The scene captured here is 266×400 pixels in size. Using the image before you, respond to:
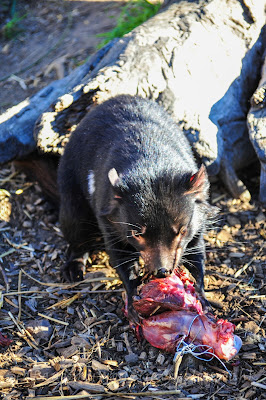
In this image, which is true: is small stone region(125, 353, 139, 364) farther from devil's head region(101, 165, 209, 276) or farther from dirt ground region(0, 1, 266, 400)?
devil's head region(101, 165, 209, 276)

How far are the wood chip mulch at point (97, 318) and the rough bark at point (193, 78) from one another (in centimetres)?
51

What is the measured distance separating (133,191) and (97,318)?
3.00ft

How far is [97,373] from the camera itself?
105 inches

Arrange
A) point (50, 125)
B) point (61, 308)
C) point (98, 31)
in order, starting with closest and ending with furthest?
point (61, 308), point (50, 125), point (98, 31)

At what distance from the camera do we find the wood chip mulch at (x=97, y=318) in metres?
2.57

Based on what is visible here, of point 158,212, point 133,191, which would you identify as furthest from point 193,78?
point 158,212

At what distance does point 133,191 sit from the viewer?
278 cm

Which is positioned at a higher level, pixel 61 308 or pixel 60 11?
pixel 60 11

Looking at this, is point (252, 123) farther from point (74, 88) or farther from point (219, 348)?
point (219, 348)

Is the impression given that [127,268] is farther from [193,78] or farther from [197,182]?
[193,78]

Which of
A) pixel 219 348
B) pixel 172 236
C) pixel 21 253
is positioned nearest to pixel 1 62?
pixel 21 253

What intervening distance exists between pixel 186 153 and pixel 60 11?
4449mm

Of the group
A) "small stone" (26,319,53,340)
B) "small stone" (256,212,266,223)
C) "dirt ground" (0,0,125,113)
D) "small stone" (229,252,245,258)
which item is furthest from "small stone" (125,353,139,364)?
"dirt ground" (0,0,125,113)

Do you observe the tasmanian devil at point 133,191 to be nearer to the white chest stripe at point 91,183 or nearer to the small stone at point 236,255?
the white chest stripe at point 91,183
